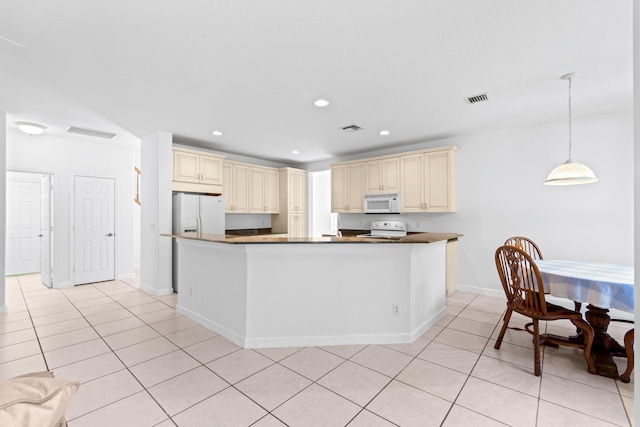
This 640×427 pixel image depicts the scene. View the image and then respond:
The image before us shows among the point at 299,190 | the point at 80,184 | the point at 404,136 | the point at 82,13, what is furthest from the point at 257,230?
the point at 82,13

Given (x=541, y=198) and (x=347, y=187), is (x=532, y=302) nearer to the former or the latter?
(x=541, y=198)

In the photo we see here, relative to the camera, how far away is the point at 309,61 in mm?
2516

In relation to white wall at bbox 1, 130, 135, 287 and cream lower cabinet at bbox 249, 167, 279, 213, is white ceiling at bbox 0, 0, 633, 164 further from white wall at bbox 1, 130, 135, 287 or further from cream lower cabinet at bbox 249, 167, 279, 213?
cream lower cabinet at bbox 249, 167, 279, 213

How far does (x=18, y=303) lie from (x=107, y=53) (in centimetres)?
410

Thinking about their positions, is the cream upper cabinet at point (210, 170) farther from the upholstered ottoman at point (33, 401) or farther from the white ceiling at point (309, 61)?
the upholstered ottoman at point (33, 401)

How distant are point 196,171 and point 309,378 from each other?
13.3 feet

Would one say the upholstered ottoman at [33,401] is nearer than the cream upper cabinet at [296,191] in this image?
Yes

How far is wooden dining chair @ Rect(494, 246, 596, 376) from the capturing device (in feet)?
7.82

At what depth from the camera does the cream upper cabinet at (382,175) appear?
17.5 feet

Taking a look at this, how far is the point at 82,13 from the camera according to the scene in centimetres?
192

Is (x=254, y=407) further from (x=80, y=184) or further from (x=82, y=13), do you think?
(x=80, y=184)

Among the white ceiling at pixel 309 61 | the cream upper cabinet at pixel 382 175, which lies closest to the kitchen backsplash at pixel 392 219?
the cream upper cabinet at pixel 382 175

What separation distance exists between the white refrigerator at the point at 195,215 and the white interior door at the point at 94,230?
1.83 meters

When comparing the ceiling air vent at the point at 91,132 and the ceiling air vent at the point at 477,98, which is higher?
the ceiling air vent at the point at 91,132
